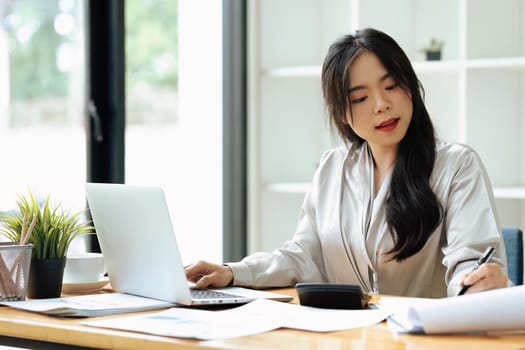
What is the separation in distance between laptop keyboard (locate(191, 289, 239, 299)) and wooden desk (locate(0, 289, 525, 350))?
0.33 meters

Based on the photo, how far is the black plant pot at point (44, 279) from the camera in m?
2.08

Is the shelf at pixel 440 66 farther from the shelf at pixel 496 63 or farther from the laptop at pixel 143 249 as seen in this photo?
the laptop at pixel 143 249

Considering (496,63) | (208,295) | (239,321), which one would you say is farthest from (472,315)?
(496,63)

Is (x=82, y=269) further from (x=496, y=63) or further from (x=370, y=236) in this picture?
(x=496, y=63)

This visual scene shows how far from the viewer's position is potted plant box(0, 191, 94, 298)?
2.08m

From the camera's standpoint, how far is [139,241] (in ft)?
6.56

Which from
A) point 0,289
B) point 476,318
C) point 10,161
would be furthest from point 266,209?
point 476,318

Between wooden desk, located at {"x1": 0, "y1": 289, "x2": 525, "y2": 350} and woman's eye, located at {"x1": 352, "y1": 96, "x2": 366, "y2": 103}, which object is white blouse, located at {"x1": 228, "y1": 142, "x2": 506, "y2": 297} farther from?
wooden desk, located at {"x1": 0, "y1": 289, "x2": 525, "y2": 350}

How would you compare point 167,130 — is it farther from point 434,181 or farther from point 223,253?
point 434,181

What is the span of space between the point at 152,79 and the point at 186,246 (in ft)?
2.61

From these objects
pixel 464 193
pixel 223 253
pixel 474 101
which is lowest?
pixel 223 253

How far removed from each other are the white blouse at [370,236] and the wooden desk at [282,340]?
514 mm

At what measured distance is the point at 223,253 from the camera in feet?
13.5

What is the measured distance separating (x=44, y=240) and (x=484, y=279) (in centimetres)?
99
